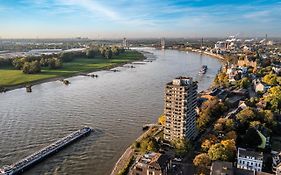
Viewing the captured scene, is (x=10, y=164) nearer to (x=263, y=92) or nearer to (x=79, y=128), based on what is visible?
(x=79, y=128)

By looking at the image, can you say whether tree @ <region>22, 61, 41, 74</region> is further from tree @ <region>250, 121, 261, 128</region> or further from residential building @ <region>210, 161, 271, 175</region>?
residential building @ <region>210, 161, 271, 175</region>

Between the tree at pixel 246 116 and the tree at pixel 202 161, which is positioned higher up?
the tree at pixel 246 116

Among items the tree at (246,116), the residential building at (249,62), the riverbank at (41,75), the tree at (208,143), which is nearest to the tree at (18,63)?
the riverbank at (41,75)

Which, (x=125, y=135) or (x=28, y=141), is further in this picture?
(x=125, y=135)

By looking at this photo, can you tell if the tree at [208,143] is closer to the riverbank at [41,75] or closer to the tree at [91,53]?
the riverbank at [41,75]

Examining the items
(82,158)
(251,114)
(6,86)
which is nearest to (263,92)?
(251,114)

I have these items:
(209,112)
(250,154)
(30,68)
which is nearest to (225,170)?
(250,154)
